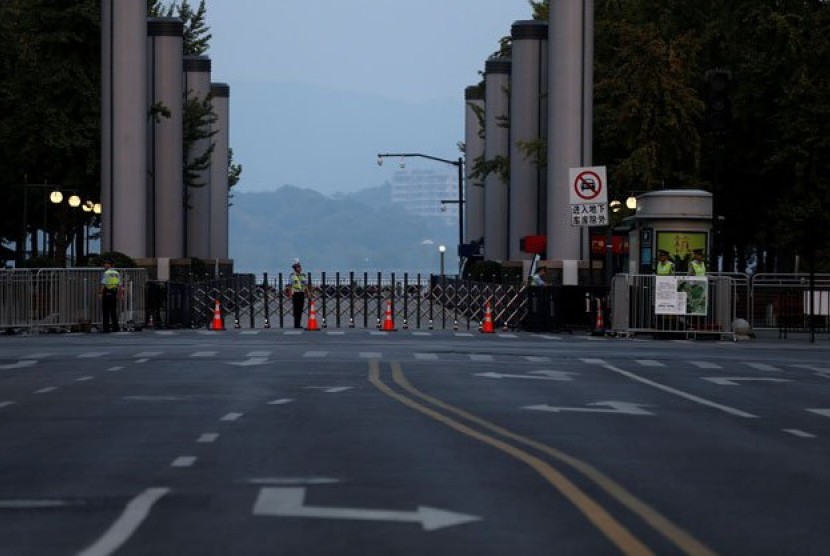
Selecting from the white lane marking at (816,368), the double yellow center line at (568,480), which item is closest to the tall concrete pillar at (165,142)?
the white lane marking at (816,368)

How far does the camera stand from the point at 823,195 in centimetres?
7275

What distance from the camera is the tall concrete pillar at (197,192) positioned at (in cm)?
10575

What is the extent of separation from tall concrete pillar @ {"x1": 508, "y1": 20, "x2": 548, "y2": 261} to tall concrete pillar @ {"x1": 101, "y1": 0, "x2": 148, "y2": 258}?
69.2ft

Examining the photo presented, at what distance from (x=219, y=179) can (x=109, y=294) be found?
69126mm

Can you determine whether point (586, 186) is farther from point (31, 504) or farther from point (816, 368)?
point (31, 504)

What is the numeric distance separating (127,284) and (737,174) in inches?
1203

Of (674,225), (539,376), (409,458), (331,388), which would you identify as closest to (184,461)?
(409,458)

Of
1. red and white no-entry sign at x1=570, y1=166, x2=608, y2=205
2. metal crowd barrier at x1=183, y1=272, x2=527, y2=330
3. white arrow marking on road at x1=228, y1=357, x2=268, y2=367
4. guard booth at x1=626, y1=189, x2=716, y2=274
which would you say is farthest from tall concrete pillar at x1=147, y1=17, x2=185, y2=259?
white arrow marking on road at x1=228, y1=357, x2=268, y2=367

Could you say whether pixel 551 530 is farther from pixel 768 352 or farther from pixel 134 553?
pixel 768 352

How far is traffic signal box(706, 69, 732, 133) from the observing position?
147 feet

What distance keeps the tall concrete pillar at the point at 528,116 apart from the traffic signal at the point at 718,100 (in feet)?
140

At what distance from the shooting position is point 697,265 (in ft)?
160

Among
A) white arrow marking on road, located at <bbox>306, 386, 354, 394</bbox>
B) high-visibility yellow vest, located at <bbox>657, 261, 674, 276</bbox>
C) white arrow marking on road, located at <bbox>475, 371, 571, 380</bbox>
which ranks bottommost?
white arrow marking on road, located at <bbox>475, 371, 571, 380</bbox>

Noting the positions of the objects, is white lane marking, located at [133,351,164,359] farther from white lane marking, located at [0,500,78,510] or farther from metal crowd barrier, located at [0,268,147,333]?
white lane marking, located at [0,500,78,510]
